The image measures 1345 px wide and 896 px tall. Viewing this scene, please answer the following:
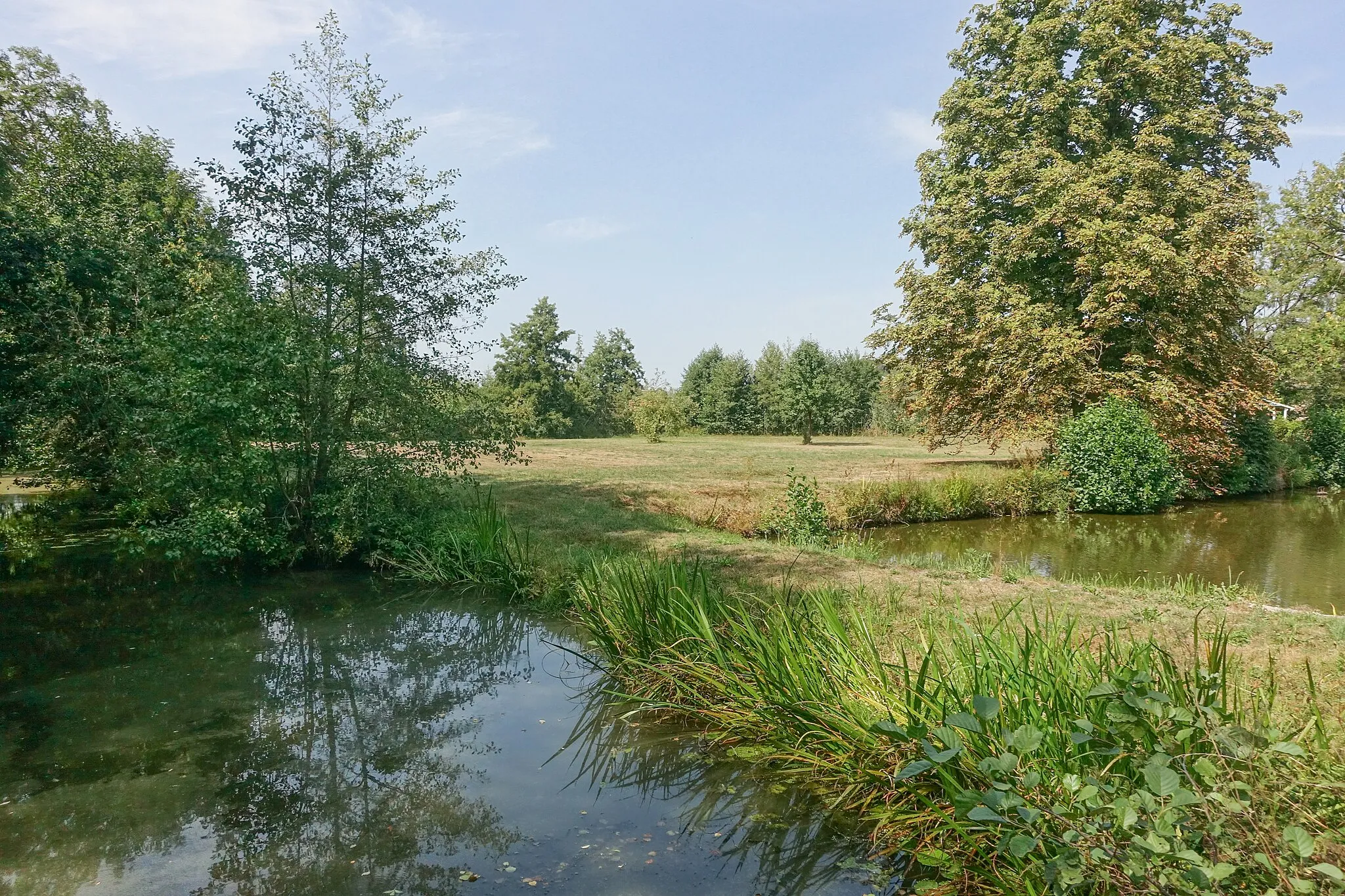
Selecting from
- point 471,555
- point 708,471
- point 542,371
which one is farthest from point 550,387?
point 471,555

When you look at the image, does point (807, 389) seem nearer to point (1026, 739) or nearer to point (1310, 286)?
point (1310, 286)

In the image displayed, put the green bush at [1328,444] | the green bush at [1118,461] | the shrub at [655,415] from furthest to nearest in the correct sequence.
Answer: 1. the shrub at [655,415]
2. the green bush at [1328,444]
3. the green bush at [1118,461]

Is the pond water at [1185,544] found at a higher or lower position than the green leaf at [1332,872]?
lower

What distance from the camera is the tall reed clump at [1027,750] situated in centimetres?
255

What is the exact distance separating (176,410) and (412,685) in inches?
199

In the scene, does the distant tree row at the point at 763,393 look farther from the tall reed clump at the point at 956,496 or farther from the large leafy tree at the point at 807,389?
the tall reed clump at the point at 956,496

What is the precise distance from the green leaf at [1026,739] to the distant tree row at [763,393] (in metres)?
36.8

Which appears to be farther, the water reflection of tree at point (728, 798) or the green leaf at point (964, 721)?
the water reflection of tree at point (728, 798)

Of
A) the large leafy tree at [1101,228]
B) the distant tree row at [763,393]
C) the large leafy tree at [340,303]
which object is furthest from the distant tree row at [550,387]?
the large leafy tree at [340,303]

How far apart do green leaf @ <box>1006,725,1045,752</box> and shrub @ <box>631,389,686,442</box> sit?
3362cm

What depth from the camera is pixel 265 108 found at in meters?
9.79

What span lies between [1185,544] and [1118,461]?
12.2ft

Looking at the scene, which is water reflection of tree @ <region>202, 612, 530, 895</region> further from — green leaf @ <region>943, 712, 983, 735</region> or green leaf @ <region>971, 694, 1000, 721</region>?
green leaf @ <region>971, 694, 1000, 721</region>

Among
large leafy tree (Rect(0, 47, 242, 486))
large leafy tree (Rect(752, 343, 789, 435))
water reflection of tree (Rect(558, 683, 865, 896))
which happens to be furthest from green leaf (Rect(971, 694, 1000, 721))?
large leafy tree (Rect(752, 343, 789, 435))
